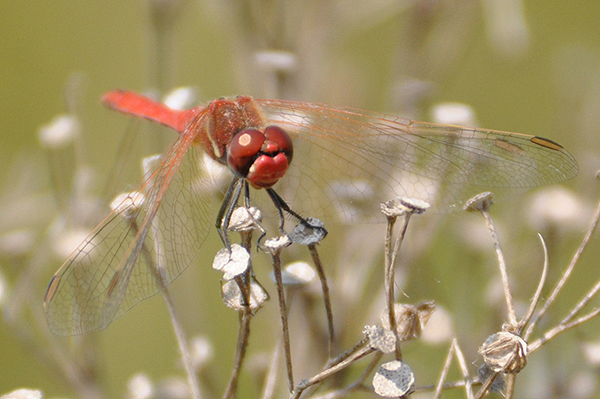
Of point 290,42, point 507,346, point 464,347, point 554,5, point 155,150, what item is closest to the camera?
point 507,346

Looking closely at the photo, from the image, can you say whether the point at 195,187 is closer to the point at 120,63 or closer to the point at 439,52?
the point at 439,52

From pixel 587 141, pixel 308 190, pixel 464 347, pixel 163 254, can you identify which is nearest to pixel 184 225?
pixel 163 254

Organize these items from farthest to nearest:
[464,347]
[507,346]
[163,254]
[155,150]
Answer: [155,150] → [464,347] → [163,254] → [507,346]

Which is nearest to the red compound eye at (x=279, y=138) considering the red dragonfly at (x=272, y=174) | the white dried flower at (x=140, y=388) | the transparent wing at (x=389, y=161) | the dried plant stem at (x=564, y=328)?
the red dragonfly at (x=272, y=174)

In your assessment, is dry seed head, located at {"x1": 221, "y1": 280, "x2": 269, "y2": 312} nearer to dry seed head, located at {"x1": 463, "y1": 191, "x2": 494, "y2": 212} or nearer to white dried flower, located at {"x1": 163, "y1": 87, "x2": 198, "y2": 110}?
dry seed head, located at {"x1": 463, "y1": 191, "x2": 494, "y2": 212}

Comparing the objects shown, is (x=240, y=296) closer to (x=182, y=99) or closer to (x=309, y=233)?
(x=309, y=233)

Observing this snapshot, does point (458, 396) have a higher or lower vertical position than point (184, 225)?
lower

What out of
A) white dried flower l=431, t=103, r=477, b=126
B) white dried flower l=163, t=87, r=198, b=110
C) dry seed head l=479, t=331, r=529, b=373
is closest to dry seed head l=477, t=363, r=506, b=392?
dry seed head l=479, t=331, r=529, b=373

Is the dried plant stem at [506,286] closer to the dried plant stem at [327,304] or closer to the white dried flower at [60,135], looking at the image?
the dried plant stem at [327,304]
